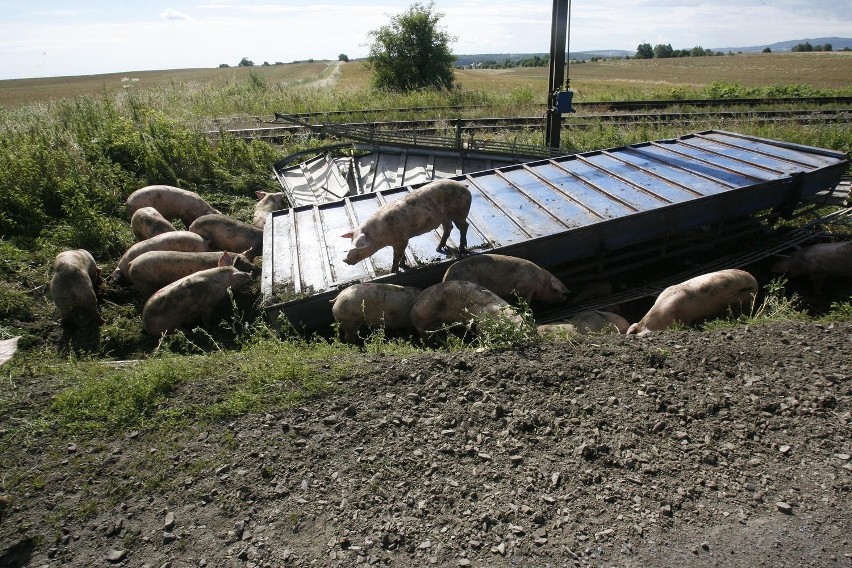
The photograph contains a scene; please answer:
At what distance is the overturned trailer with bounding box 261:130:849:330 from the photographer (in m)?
8.02

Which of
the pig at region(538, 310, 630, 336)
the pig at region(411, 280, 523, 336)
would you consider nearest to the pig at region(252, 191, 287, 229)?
the pig at region(411, 280, 523, 336)

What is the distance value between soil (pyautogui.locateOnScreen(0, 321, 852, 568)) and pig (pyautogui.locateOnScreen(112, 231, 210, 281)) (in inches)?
165

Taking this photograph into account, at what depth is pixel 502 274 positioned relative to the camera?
25.6 feet

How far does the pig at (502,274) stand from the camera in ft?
25.4

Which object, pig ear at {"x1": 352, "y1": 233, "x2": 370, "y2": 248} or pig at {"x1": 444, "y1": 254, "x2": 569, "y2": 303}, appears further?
pig at {"x1": 444, "y1": 254, "x2": 569, "y2": 303}

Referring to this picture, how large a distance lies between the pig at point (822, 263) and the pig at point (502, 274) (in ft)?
14.8

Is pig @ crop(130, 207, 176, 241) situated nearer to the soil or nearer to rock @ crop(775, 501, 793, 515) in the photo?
the soil

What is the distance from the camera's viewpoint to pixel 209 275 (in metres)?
8.27

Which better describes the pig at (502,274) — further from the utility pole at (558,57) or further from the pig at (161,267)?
the utility pole at (558,57)

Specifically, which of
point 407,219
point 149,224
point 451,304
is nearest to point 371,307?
point 451,304

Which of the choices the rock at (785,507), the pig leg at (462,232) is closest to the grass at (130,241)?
the pig leg at (462,232)

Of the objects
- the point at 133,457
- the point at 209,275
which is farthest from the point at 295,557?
the point at 209,275

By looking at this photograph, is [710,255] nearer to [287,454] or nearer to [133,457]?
[287,454]

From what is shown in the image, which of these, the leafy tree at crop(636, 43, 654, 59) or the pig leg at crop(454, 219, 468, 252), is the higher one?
the leafy tree at crop(636, 43, 654, 59)
